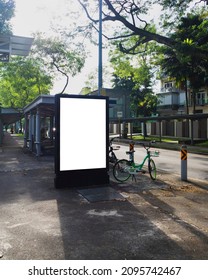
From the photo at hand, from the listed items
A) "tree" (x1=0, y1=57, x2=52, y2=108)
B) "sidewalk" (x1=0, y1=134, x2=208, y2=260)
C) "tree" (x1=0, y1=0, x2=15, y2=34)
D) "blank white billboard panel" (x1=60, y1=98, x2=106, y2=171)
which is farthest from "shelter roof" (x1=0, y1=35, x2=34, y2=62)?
"tree" (x1=0, y1=57, x2=52, y2=108)

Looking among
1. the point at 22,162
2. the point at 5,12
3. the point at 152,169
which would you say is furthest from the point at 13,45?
the point at 5,12

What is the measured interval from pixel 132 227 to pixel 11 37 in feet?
23.5

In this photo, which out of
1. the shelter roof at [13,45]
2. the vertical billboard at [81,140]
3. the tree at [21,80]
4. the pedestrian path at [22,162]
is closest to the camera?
the vertical billboard at [81,140]

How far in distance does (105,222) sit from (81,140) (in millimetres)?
3699

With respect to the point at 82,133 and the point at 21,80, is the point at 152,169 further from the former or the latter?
the point at 21,80

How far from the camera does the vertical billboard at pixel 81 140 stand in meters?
8.51

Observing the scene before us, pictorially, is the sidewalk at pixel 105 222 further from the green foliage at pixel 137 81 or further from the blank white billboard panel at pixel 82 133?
the green foliage at pixel 137 81

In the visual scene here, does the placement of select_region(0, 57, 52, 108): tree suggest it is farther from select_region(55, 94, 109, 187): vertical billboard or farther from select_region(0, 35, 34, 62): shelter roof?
select_region(55, 94, 109, 187): vertical billboard

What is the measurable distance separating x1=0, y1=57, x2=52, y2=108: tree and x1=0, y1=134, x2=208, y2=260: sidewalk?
108ft

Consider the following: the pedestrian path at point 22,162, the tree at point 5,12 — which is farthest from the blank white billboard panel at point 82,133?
the tree at point 5,12

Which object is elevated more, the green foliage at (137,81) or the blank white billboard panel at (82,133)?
the green foliage at (137,81)

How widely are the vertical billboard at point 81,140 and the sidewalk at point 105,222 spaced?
19.0 inches

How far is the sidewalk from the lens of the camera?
429cm
